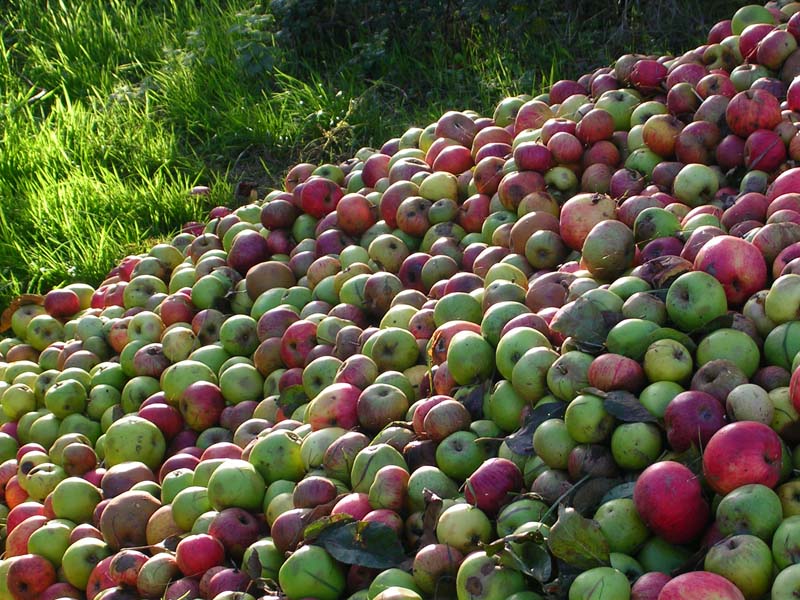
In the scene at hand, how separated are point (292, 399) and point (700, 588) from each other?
1706 mm

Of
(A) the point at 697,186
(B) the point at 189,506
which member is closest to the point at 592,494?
(B) the point at 189,506

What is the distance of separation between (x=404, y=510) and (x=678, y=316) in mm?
843

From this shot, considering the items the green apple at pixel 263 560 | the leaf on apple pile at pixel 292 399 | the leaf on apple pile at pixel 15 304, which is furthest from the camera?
the leaf on apple pile at pixel 15 304

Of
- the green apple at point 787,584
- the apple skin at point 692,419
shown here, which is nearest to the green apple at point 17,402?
the apple skin at point 692,419

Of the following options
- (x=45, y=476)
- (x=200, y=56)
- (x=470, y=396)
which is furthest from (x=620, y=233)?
(x=200, y=56)

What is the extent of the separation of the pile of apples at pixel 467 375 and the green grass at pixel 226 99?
803 mm

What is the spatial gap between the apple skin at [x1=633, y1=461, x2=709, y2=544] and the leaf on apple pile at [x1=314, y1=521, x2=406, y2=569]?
0.59m

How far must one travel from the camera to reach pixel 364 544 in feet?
7.54

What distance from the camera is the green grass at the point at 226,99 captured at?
527cm

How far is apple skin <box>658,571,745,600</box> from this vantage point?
1.76 m

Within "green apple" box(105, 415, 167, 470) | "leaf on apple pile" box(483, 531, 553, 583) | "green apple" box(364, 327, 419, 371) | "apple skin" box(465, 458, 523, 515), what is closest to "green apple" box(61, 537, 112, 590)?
"green apple" box(105, 415, 167, 470)

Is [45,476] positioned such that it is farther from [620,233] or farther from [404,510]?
[620,233]

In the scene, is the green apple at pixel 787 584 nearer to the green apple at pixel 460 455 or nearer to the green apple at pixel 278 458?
the green apple at pixel 460 455

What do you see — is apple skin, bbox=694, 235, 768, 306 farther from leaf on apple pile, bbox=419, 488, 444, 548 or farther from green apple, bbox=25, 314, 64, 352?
green apple, bbox=25, 314, 64, 352
